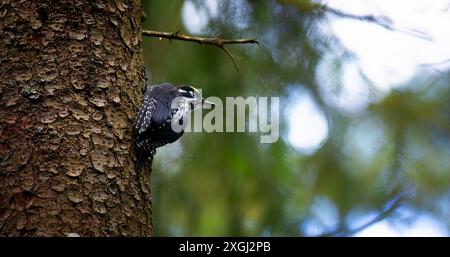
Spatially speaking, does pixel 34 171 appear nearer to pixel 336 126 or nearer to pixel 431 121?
pixel 336 126

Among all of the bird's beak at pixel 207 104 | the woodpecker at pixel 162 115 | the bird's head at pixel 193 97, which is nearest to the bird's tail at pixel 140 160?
the woodpecker at pixel 162 115

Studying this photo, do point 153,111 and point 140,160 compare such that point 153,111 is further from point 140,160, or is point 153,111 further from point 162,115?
point 140,160

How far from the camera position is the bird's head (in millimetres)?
3125

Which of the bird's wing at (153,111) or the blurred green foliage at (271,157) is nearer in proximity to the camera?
the bird's wing at (153,111)

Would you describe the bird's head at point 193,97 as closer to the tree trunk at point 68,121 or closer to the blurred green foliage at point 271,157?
the blurred green foliage at point 271,157

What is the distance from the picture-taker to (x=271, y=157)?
333 centimetres

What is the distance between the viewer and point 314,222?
11.2 feet

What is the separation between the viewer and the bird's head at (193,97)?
3125 millimetres

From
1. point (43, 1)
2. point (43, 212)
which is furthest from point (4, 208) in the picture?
point (43, 1)

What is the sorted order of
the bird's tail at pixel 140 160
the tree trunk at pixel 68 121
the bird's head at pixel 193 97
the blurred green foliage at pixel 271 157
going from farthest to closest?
the blurred green foliage at pixel 271 157 → the bird's head at pixel 193 97 → the bird's tail at pixel 140 160 → the tree trunk at pixel 68 121

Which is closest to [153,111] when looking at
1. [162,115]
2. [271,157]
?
[162,115]

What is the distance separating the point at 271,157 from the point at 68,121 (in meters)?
1.29

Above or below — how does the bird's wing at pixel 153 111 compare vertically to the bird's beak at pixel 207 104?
below

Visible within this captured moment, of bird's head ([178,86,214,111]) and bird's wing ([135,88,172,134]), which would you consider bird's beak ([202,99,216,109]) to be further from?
bird's wing ([135,88,172,134])
